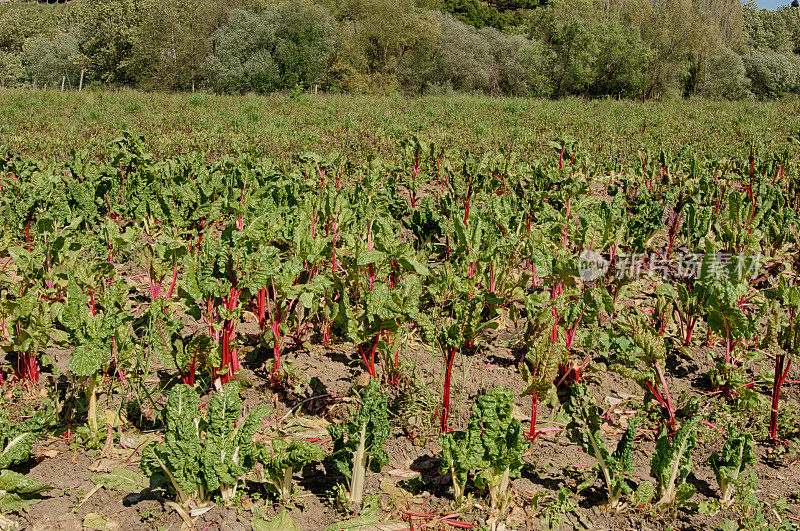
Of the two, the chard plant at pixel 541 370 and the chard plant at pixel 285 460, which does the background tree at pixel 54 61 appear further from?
the chard plant at pixel 285 460

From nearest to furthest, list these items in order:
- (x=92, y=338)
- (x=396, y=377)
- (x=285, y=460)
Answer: (x=285, y=460)
(x=92, y=338)
(x=396, y=377)

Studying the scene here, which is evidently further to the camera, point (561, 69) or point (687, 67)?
point (687, 67)

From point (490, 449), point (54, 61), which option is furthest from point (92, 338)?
point (54, 61)

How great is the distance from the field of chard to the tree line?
113ft

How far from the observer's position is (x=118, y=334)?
3.59m

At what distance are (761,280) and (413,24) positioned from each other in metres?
46.1

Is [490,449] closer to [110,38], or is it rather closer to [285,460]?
[285,460]

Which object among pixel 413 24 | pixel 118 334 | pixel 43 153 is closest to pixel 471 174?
pixel 118 334

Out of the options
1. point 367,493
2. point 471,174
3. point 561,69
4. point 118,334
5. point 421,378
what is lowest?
point 367,493

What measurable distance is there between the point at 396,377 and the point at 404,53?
47.7m

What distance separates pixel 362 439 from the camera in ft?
9.83

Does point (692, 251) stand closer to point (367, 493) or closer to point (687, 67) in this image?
point (367, 493)

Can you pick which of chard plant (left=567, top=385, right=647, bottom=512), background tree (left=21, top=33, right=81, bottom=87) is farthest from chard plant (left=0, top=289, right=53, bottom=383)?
background tree (left=21, top=33, right=81, bottom=87)

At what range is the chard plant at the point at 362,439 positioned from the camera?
299cm
